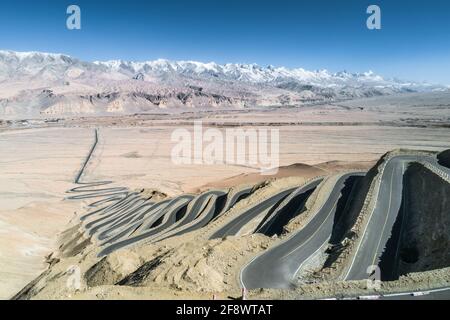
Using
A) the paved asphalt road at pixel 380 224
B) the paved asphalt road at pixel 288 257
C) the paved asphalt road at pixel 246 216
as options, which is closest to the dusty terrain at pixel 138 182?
the paved asphalt road at pixel 288 257

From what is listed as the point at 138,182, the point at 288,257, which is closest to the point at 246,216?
the point at 288,257

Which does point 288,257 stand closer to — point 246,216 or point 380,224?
point 380,224

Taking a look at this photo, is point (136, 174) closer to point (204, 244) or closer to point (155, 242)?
point (155, 242)

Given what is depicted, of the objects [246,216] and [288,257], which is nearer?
[288,257]

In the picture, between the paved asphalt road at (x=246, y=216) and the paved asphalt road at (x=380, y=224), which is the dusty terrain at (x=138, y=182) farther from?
the paved asphalt road at (x=380, y=224)
